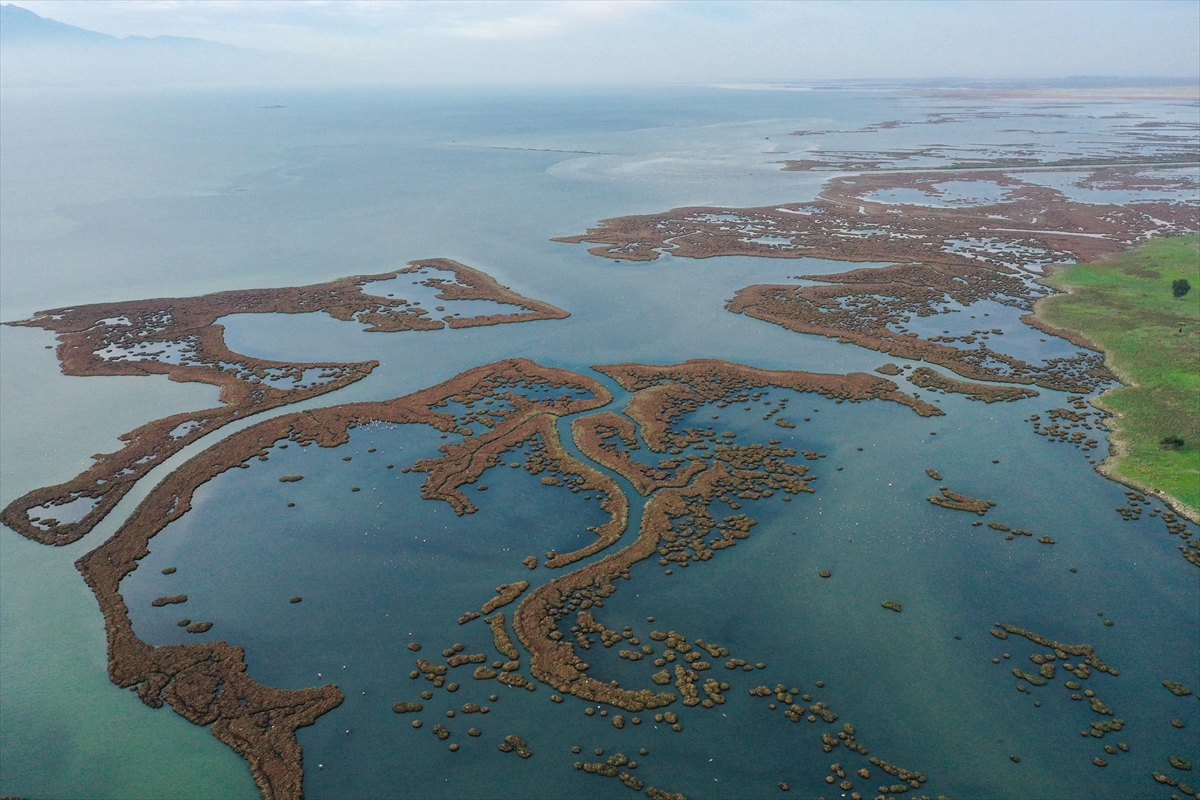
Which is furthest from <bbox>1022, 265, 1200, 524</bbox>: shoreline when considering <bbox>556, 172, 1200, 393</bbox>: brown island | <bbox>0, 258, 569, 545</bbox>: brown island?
<bbox>0, 258, 569, 545</bbox>: brown island

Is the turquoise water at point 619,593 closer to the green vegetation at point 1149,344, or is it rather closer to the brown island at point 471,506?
the brown island at point 471,506

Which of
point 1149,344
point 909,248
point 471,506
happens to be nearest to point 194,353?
point 471,506

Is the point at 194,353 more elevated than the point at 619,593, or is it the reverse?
the point at 194,353

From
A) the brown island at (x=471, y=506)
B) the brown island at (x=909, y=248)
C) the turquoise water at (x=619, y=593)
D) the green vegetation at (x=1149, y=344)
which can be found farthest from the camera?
the brown island at (x=909, y=248)

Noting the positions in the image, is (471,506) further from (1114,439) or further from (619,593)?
(1114,439)

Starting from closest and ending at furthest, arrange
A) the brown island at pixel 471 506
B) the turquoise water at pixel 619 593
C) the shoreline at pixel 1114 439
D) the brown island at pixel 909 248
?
the turquoise water at pixel 619 593
the brown island at pixel 471 506
the shoreline at pixel 1114 439
the brown island at pixel 909 248

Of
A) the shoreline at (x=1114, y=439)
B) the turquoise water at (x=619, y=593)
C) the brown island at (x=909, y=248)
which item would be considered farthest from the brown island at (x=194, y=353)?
the shoreline at (x=1114, y=439)

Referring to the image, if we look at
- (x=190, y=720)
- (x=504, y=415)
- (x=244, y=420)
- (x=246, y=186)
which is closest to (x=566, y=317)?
(x=504, y=415)
